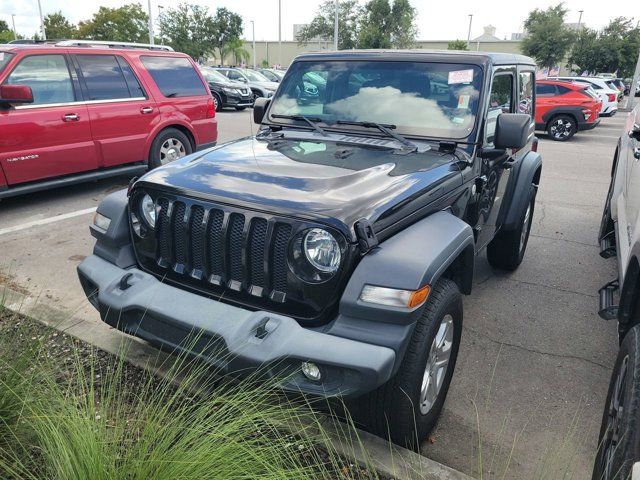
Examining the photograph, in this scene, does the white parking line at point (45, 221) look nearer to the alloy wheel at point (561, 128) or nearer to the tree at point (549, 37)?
the alloy wheel at point (561, 128)

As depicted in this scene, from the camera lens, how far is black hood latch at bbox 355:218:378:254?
225 centimetres

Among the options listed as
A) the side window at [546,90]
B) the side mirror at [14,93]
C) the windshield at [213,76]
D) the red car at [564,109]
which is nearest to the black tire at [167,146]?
the side mirror at [14,93]

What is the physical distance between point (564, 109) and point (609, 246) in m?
12.0

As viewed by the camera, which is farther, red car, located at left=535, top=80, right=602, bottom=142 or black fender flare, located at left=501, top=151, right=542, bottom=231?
red car, located at left=535, top=80, right=602, bottom=142

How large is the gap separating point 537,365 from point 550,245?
2.79 meters

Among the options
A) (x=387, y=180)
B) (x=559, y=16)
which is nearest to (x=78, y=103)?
(x=387, y=180)

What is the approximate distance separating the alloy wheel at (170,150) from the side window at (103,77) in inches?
34.9

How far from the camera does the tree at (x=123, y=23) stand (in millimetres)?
45062

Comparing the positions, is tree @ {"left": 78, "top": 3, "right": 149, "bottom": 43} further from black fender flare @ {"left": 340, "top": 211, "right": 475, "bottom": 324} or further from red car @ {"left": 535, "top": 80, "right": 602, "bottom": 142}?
black fender flare @ {"left": 340, "top": 211, "right": 475, "bottom": 324}

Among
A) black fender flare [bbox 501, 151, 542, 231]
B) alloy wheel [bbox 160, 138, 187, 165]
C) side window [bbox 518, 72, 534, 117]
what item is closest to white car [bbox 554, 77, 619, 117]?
side window [bbox 518, 72, 534, 117]

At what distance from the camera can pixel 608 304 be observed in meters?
3.24

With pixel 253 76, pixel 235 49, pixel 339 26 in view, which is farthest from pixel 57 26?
pixel 253 76

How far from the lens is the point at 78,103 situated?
6.34 meters

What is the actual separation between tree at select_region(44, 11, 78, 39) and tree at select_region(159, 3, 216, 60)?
1297 centimetres
